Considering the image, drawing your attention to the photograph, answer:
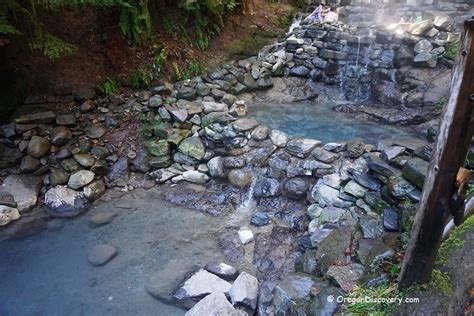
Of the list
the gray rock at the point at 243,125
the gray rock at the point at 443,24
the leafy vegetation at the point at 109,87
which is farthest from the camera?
the gray rock at the point at 443,24

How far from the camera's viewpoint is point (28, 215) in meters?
5.26

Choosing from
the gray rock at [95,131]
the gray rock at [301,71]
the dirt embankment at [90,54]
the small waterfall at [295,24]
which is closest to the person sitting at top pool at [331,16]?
the small waterfall at [295,24]

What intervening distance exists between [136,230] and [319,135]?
12.8 ft

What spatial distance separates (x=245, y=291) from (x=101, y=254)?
214cm

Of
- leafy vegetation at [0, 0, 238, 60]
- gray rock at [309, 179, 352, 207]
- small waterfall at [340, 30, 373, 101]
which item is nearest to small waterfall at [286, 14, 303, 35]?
leafy vegetation at [0, 0, 238, 60]

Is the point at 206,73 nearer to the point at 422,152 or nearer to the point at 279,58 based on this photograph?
the point at 279,58

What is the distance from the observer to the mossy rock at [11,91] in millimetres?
5885

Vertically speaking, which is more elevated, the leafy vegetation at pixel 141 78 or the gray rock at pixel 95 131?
the leafy vegetation at pixel 141 78

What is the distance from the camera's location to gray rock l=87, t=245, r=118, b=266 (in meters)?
4.48

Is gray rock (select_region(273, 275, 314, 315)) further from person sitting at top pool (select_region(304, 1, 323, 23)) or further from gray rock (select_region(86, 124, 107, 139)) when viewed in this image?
person sitting at top pool (select_region(304, 1, 323, 23))

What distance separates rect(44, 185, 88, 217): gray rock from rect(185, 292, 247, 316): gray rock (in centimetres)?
289

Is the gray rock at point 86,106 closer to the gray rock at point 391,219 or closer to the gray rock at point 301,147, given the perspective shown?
the gray rock at point 301,147

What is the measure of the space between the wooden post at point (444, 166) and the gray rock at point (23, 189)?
5416mm

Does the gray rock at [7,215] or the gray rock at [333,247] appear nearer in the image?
the gray rock at [333,247]
